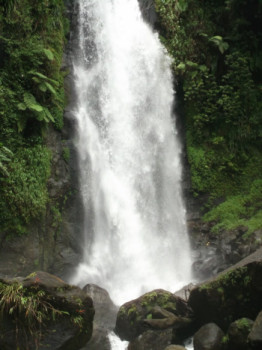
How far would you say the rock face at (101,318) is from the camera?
639 cm

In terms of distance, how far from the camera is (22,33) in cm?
973

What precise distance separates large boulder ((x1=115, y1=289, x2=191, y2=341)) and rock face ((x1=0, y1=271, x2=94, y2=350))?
32.6 inches

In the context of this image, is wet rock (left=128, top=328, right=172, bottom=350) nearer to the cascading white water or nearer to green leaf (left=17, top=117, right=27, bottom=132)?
the cascading white water

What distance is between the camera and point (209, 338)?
5.65 m

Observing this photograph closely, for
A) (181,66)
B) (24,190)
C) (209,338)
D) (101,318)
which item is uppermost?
(181,66)

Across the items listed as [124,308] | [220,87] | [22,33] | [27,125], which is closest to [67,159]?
[27,125]

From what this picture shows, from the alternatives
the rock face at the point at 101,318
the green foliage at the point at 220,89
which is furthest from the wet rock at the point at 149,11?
the rock face at the point at 101,318

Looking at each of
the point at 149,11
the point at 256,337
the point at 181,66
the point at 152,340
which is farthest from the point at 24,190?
the point at 149,11

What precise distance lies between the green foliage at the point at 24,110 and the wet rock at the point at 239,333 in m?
5.59

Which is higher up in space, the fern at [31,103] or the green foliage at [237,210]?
the fern at [31,103]

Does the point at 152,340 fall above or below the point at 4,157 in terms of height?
below

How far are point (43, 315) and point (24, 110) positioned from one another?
553 cm

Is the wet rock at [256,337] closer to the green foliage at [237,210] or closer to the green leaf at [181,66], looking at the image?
the green foliage at [237,210]

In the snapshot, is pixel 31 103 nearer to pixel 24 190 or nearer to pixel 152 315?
pixel 24 190
